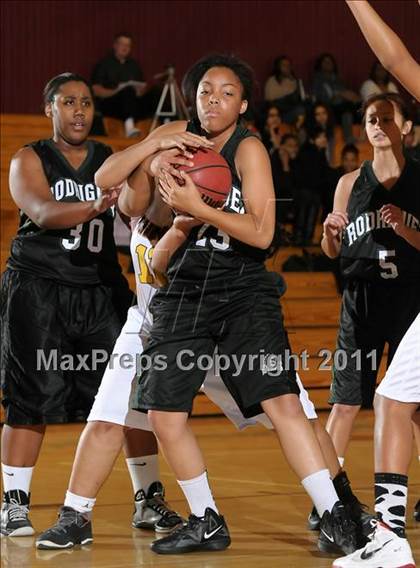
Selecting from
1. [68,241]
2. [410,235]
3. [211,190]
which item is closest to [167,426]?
[211,190]

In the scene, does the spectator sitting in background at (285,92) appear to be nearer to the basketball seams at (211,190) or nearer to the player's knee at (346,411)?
the player's knee at (346,411)

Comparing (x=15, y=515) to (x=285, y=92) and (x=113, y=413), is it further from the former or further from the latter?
(x=285, y=92)

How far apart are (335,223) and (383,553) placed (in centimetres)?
161

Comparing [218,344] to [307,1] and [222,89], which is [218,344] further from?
[307,1]

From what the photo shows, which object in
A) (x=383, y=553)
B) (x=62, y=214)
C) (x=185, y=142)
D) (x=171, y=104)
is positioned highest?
(x=171, y=104)

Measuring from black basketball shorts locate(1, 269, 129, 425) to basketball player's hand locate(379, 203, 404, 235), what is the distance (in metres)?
1.25

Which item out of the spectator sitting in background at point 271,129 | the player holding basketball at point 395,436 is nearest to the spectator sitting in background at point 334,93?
the spectator sitting in background at point 271,129

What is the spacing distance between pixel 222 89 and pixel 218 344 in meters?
0.95

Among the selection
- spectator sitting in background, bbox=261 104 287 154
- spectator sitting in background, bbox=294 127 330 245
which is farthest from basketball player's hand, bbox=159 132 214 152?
spectator sitting in background, bbox=261 104 287 154

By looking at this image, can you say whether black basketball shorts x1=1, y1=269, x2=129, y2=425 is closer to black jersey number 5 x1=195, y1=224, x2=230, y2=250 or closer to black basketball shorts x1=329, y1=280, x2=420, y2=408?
black jersey number 5 x1=195, y1=224, x2=230, y2=250

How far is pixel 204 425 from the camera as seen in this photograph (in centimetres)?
881

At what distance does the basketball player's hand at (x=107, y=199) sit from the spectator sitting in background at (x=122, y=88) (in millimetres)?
8810

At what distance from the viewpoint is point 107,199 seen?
4707 mm

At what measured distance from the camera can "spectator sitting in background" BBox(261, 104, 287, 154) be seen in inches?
502
